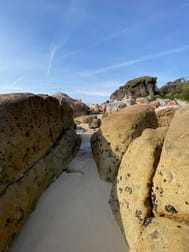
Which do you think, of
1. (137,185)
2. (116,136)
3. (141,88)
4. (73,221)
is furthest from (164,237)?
(141,88)

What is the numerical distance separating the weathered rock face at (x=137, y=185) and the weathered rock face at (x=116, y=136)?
1.52ft

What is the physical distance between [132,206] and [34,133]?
1842 mm

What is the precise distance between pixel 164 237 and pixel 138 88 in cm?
3950

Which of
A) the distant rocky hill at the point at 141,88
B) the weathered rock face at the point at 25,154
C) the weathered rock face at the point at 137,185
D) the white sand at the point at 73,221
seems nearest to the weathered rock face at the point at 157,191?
the weathered rock face at the point at 137,185

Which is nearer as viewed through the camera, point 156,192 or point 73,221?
point 156,192

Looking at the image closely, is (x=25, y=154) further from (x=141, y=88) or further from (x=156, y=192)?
(x=141, y=88)

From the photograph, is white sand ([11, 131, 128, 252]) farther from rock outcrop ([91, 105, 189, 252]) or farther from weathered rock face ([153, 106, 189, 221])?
Answer: weathered rock face ([153, 106, 189, 221])

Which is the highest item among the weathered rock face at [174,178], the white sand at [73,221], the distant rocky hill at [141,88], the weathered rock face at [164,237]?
the distant rocky hill at [141,88]

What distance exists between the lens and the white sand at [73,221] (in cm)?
302

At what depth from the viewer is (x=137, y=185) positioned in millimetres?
2703

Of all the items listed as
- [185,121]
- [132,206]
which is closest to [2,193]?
[132,206]

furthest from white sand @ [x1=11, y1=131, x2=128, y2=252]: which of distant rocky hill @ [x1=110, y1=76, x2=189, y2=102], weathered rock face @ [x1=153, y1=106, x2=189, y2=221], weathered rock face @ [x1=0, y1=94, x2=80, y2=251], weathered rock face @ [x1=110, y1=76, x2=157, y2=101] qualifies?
weathered rock face @ [x1=110, y1=76, x2=157, y2=101]

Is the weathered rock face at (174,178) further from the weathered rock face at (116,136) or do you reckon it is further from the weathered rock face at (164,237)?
the weathered rock face at (116,136)

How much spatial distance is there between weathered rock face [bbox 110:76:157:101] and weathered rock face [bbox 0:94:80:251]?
115ft
